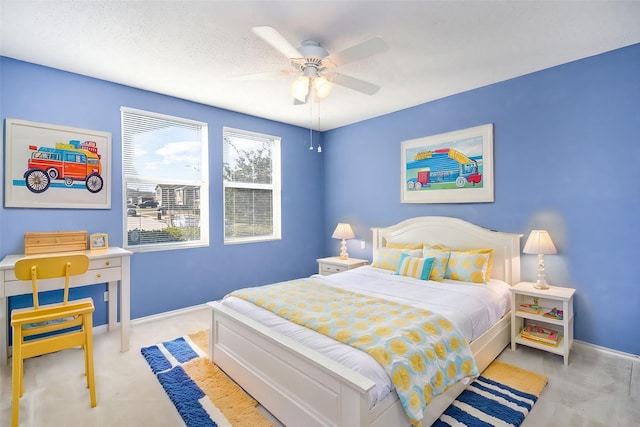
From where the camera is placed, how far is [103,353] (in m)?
2.71

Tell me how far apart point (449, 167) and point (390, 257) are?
128cm

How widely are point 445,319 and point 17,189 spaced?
3727 millimetres

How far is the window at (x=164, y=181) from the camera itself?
11.2ft

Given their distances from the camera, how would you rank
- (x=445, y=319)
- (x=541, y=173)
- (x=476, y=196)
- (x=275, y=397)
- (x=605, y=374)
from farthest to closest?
1. (x=476, y=196)
2. (x=541, y=173)
3. (x=605, y=374)
4. (x=445, y=319)
5. (x=275, y=397)

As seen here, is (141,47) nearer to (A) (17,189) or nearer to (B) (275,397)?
(A) (17,189)

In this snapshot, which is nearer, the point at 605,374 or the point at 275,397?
the point at 275,397

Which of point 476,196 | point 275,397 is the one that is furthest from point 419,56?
point 275,397

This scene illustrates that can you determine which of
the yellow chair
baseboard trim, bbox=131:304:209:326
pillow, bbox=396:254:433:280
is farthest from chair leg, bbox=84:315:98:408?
pillow, bbox=396:254:433:280

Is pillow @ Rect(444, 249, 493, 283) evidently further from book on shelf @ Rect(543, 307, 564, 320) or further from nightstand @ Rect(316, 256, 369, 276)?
nightstand @ Rect(316, 256, 369, 276)

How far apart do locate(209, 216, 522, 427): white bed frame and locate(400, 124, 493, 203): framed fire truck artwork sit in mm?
606

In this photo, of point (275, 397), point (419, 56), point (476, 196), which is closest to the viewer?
point (275, 397)

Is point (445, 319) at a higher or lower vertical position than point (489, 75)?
lower

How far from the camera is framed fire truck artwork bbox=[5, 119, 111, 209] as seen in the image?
273 cm

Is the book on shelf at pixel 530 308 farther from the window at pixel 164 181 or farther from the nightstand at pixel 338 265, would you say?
the window at pixel 164 181
